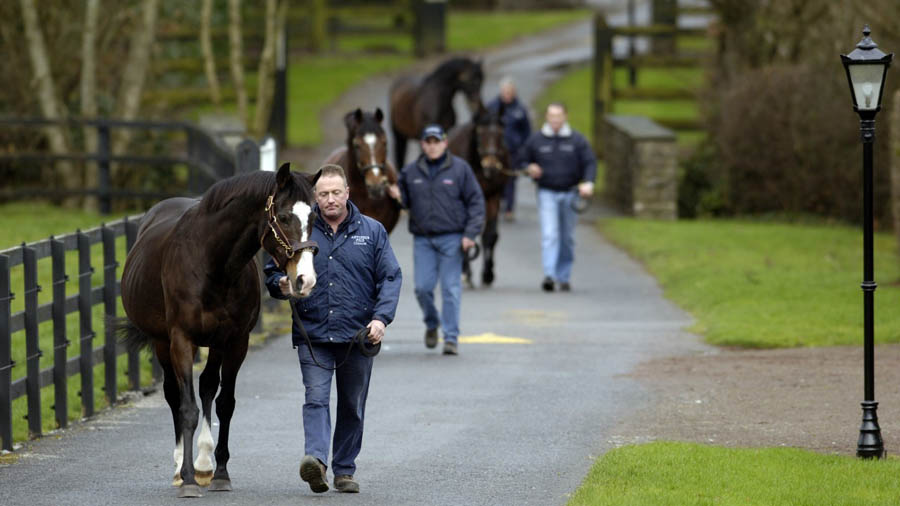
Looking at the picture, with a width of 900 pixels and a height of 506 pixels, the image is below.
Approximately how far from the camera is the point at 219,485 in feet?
30.0

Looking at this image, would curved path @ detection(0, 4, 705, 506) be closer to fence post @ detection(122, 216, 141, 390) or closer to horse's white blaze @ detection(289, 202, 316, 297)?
fence post @ detection(122, 216, 141, 390)

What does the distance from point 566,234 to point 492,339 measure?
138 inches

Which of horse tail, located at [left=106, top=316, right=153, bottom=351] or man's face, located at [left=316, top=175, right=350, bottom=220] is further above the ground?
man's face, located at [left=316, top=175, right=350, bottom=220]

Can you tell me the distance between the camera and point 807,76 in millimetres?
24953

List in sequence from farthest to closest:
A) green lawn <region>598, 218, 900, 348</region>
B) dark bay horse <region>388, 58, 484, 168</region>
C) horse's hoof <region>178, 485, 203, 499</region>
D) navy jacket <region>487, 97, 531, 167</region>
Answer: navy jacket <region>487, 97, 531, 167</region>
dark bay horse <region>388, 58, 484, 168</region>
green lawn <region>598, 218, 900, 348</region>
horse's hoof <region>178, 485, 203, 499</region>

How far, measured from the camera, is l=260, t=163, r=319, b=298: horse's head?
27.1 ft

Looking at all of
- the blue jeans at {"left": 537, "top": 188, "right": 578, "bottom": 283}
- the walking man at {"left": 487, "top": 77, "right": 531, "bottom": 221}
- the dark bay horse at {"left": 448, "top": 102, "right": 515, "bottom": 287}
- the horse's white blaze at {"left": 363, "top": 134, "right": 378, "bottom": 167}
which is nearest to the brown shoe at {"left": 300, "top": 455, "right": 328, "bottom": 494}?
the horse's white blaze at {"left": 363, "top": 134, "right": 378, "bottom": 167}

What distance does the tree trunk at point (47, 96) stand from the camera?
2444 cm

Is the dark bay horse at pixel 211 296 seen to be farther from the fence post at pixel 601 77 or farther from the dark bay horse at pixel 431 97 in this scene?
the fence post at pixel 601 77

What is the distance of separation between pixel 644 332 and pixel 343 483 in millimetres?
7375

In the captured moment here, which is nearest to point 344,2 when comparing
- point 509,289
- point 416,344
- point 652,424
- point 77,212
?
point 77,212

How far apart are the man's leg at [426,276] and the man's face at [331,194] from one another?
5.46 metres

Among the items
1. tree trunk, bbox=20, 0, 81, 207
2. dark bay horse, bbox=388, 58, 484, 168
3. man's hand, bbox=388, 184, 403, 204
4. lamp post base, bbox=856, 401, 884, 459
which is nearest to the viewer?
lamp post base, bbox=856, 401, 884, 459

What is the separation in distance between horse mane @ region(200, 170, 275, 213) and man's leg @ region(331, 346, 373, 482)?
104 cm
